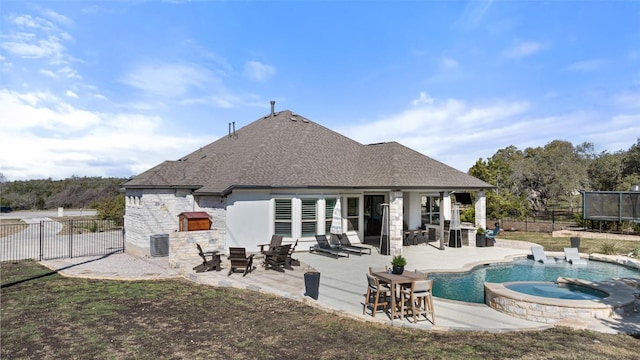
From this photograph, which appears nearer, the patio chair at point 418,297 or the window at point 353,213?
the patio chair at point 418,297

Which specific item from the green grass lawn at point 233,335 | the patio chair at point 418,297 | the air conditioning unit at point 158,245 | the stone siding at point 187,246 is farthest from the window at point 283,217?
the patio chair at point 418,297

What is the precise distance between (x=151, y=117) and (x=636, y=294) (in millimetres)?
21997

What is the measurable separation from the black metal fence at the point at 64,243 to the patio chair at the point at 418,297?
16354 mm

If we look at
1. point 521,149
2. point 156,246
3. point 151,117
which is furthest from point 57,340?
point 521,149

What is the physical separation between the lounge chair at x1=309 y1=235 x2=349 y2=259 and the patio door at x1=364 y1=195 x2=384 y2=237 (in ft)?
16.4

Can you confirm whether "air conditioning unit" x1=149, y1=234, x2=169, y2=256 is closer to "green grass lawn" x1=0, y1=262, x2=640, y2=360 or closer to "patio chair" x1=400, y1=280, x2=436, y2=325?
"green grass lawn" x1=0, y1=262, x2=640, y2=360

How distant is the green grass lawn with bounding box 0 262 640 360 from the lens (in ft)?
21.7

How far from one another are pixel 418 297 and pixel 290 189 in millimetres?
10032

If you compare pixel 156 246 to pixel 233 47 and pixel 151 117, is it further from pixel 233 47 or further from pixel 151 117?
pixel 233 47

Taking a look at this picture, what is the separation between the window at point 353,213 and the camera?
1975cm

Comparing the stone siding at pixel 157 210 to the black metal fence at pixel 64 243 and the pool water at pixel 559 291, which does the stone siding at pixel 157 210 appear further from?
the pool water at pixel 559 291

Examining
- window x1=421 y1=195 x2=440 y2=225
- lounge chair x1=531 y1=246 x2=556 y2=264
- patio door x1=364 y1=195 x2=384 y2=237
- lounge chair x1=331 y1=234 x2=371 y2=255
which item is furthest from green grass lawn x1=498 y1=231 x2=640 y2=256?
lounge chair x1=331 y1=234 x2=371 y2=255

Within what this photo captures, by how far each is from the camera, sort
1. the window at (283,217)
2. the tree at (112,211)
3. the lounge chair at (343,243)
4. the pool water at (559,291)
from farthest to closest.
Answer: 1. the tree at (112,211)
2. the window at (283,217)
3. the lounge chair at (343,243)
4. the pool water at (559,291)

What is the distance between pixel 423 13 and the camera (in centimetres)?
1569
